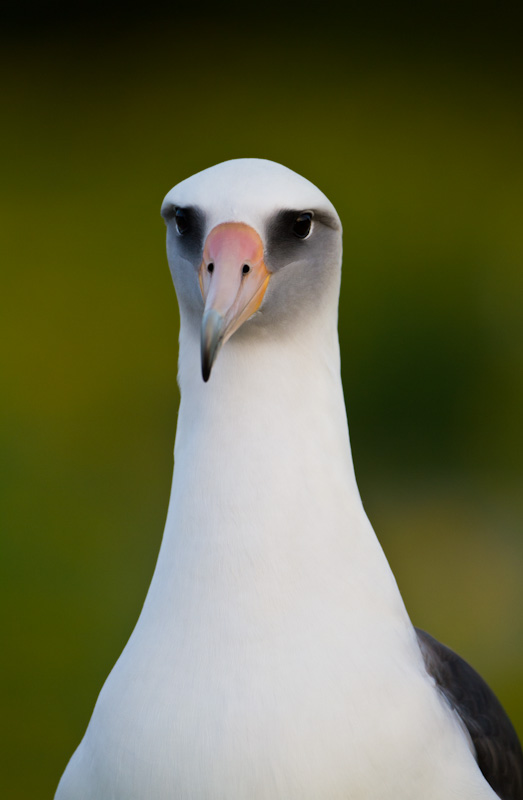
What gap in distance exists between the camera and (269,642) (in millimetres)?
708

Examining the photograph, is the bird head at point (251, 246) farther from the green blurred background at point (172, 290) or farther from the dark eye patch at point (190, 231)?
the green blurred background at point (172, 290)

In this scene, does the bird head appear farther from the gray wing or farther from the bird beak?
the gray wing

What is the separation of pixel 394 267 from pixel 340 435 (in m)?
1.95

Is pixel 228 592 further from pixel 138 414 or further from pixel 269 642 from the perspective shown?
pixel 138 414

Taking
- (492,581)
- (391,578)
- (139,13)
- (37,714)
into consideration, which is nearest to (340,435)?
(391,578)

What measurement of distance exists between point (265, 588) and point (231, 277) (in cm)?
22

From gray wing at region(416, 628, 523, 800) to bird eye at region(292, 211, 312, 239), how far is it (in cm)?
35

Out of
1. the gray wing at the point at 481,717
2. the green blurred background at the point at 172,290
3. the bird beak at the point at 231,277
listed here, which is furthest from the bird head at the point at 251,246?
the green blurred background at the point at 172,290

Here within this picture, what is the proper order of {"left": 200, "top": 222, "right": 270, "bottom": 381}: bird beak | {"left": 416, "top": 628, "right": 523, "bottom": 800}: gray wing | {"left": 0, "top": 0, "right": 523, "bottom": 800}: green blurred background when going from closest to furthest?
{"left": 200, "top": 222, "right": 270, "bottom": 381}: bird beak
{"left": 416, "top": 628, "right": 523, "bottom": 800}: gray wing
{"left": 0, "top": 0, "right": 523, "bottom": 800}: green blurred background

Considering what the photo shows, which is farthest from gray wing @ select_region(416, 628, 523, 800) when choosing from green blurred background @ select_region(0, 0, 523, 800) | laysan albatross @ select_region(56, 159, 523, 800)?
green blurred background @ select_region(0, 0, 523, 800)

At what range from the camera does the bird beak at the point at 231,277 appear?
677 mm

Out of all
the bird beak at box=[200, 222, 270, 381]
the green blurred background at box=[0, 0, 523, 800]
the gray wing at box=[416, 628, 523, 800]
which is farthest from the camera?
the green blurred background at box=[0, 0, 523, 800]

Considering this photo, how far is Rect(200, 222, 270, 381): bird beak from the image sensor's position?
0.68 m

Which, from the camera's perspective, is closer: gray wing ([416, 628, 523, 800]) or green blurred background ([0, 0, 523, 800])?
gray wing ([416, 628, 523, 800])
